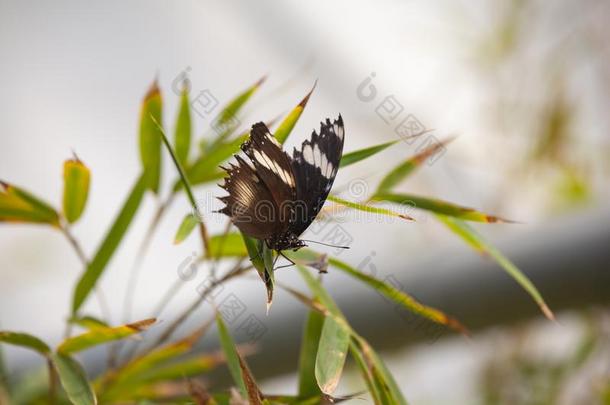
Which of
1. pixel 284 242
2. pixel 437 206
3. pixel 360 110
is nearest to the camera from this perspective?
pixel 284 242

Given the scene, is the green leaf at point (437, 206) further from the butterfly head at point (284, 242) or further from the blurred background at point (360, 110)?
the blurred background at point (360, 110)

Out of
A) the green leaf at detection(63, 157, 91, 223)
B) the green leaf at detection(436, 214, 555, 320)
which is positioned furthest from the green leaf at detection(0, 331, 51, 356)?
the green leaf at detection(436, 214, 555, 320)

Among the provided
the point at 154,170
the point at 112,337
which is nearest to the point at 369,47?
the point at 154,170

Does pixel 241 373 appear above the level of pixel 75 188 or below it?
below

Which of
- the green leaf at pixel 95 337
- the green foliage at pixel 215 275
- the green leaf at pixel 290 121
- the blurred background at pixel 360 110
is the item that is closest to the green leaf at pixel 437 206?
the green foliage at pixel 215 275

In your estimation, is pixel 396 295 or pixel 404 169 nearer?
pixel 396 295

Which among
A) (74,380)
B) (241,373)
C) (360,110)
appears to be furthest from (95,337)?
(360,110)

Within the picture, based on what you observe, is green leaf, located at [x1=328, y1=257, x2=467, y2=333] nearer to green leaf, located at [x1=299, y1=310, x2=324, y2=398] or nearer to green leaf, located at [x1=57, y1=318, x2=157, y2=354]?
green leaf, located at [x1=299, y1=310, x2=324, y2=398]

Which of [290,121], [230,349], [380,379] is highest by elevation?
[290,121]

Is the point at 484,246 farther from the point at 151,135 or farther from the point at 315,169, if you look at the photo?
the point at 151,135
